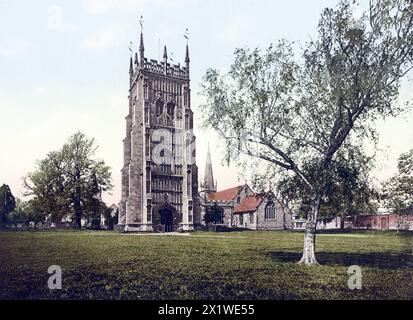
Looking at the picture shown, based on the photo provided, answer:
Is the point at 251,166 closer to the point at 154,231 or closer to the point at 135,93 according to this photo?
the point at 135,93

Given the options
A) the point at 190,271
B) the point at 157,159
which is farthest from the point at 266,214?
the point at 190,271

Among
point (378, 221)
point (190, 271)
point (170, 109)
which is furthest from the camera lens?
point (170, 109)

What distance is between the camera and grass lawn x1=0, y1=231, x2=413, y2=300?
8359 mm

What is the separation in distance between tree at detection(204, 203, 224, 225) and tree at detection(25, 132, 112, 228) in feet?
75.5

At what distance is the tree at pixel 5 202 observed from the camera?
10.3 m

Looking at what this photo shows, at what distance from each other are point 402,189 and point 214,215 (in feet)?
76.9

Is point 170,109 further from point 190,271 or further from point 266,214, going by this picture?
point 190,271

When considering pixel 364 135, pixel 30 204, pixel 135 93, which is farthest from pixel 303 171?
pixel 135 93

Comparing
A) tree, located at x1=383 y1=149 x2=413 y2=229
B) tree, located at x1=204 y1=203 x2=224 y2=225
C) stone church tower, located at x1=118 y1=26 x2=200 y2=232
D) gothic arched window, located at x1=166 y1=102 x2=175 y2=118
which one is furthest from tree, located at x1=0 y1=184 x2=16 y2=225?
tree, located at x1=204 y1=203 x2=224 y2=225

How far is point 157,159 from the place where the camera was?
2892 cm

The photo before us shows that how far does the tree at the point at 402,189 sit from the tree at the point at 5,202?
462 inches

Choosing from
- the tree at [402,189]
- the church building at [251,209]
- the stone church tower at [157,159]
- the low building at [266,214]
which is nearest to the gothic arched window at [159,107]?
the stone church tower at [157,159]

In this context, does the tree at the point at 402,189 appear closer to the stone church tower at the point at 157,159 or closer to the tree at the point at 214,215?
the stone church tower at the point at 157,159
